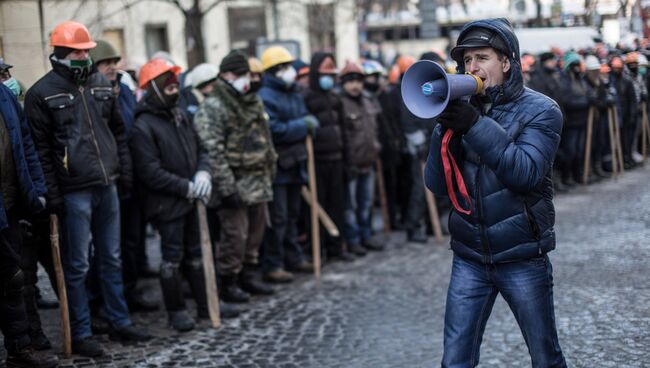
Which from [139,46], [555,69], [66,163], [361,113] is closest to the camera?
[66,163]

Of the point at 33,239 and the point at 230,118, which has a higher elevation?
the point at 230,118

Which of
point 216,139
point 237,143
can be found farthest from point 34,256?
point 237,143

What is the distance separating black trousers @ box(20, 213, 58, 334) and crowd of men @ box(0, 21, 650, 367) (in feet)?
0.04

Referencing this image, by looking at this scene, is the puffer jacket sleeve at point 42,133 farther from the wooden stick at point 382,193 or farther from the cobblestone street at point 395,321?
the wooden stick at point 382,193

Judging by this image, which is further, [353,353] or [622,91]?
[622,91]

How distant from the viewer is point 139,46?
24.1m

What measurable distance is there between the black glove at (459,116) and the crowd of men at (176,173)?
3.12 meters

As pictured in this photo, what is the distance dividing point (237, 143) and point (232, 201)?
520 millimetres

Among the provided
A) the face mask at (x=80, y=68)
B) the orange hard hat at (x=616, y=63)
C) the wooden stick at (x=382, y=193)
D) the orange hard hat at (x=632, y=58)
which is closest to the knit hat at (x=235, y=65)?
the face mask at (x=80, y=68)

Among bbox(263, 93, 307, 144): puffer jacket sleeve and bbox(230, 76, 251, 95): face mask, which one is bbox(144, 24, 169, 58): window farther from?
bbox(230, 76, 251, 95): face mask

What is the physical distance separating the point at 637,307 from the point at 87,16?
12.9 metres

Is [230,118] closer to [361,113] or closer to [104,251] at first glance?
[104,251]

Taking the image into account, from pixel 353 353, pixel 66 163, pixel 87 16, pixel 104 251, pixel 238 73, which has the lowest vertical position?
pixel 353 353

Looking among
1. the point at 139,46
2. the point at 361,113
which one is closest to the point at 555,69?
the point at 361,113
